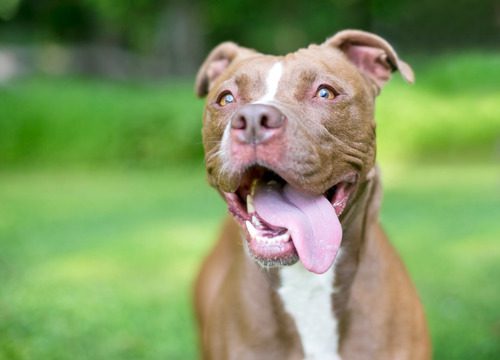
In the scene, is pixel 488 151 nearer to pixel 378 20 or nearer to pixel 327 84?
pixel 378 20

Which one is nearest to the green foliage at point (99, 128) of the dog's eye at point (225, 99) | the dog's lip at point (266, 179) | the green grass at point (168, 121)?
the green grass at point (168, 121)

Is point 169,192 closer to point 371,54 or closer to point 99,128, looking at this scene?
point 99,128

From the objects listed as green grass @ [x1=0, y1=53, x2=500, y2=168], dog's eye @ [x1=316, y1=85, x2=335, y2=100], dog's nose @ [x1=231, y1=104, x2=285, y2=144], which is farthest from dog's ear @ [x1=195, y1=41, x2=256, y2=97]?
green grass @ [x1=0, y1=53, x2=500, y2=168]

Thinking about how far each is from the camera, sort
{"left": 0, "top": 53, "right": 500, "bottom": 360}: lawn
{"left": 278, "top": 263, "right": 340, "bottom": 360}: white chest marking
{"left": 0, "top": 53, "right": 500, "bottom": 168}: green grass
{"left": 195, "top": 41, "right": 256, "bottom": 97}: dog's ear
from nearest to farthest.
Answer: {"left": 278, "top": 263, "right": 340, "bottom": 360}: white chest marking < {"left": 195, "top": 41, "right": 256, "bottom": 97}: dog's ear < {"left": 0, "top": 53, "right": 500, "bottom": 360}: lawn < {"left": 0, "top": 53, "right": 500, "bottom": 168}: green grass

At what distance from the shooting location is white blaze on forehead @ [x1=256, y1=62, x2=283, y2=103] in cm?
371

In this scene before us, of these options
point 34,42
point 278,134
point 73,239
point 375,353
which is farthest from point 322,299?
point 34,42

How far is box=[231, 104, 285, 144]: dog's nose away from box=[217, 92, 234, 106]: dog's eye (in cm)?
55

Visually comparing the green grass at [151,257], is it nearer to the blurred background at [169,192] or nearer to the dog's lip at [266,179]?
the blurred background at [169,192]

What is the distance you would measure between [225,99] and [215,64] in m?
0.76

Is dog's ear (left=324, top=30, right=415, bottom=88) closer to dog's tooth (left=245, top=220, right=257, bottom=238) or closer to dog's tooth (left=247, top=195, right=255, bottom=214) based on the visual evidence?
dog's tooth (left=247, top=195, right=255, bottom=214)

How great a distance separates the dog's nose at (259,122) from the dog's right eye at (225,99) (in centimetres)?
55

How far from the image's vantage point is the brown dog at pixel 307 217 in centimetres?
350

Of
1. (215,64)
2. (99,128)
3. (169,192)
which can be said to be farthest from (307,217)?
(99,128)

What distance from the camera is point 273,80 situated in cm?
375
